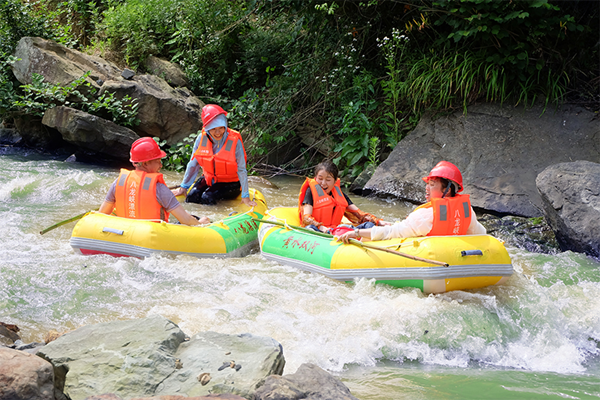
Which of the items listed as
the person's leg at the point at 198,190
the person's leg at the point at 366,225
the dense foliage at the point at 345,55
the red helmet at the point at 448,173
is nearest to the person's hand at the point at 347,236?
the person's leg at the point at 366,225

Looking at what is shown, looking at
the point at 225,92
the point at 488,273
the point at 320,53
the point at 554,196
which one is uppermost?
the point at 320,53

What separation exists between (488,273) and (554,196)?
1.86m

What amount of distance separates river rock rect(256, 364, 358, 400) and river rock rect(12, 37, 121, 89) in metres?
8.57

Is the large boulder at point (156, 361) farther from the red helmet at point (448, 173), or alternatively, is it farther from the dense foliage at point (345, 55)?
the dense foliage at point (345, 55)

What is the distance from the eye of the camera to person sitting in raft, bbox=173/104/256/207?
20.3 ft

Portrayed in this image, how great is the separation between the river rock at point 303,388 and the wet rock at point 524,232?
391 cm

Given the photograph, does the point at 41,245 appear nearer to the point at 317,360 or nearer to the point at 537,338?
the point at 317,360

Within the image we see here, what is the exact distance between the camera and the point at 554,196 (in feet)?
18.0

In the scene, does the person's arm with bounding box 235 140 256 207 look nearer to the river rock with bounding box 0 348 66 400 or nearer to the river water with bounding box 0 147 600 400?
the river water with bounding box 0 147 600 400

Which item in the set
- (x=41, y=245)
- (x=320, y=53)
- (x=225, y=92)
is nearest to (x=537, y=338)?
(x=41, y=245)

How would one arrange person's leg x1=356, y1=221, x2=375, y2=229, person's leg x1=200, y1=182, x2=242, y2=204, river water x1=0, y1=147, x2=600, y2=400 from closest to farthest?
river water x1=0, y1=147, x2=600, y2=400 → person's leg x1=356, y1=221, x2=375, y2=229 → person's leg x1=200, y1=182, x2=242, y2=204

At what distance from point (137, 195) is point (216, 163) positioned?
71.7 inches

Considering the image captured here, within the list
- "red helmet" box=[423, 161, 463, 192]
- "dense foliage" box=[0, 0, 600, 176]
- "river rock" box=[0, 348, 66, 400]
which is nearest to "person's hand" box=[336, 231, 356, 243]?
"red helmet" box=[423, 161, 463, 192]

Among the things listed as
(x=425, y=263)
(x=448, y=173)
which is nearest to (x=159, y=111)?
(x=448, y=173)
